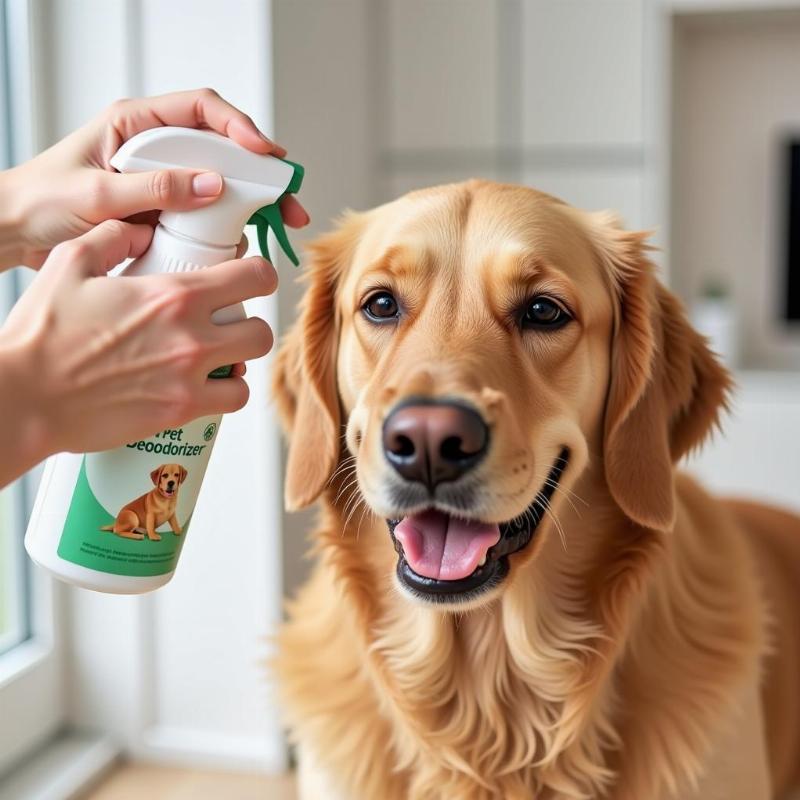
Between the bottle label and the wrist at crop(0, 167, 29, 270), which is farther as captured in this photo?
the wrist at crop(0, 167, 29, 270)

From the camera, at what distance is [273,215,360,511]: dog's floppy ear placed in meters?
1.39

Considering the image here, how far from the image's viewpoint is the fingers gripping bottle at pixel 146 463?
3.43 ft

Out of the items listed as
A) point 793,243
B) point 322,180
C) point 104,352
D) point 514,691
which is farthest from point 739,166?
point 104,352

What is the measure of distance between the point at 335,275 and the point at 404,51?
2.13 metres

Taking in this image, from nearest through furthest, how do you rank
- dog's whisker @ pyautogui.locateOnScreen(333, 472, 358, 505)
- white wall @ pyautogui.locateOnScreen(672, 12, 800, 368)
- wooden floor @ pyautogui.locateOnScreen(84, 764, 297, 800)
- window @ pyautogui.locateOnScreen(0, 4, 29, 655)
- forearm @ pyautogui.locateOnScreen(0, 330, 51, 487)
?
forearm @ pyautogui.locateOnScreen(0, 330, 51, 487) → dog's whisker @ pyautogui.locateOnScreen(333, 472, 358, 505) → window @ pyautogui.locateOnScreen(0, 4, 29, 655) → wooden floor @ pyautogui.locateOnScreen(84, 764, 297, 800) → white wall @ pyautogui.locateOnScreen(672, 12, 800, 368)

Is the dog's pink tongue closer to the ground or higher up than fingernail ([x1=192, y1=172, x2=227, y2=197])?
closer to the ground

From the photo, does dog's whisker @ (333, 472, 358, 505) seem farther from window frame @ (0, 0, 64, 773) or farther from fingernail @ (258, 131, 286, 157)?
window frame @ (0, 0, 64, 773)

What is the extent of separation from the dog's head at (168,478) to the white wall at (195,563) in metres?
0.90

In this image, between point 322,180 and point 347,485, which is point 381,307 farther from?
point 322,180

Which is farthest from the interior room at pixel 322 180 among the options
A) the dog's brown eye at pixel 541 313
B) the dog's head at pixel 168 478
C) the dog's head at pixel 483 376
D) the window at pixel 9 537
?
the dog's brown eye at pixel 541 313

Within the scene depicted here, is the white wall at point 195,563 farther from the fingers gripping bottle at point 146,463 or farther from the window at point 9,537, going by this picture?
the fingers gripping bottle at point 146,463

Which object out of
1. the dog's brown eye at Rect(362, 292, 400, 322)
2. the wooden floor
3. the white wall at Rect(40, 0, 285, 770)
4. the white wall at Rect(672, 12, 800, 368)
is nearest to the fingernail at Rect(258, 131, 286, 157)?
the dog's brown eye at Rect(362, 292, 400, 322)

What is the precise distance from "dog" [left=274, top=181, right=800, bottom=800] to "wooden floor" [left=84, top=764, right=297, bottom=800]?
2.42ft

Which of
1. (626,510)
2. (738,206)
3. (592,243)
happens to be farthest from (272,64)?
(738,206)
